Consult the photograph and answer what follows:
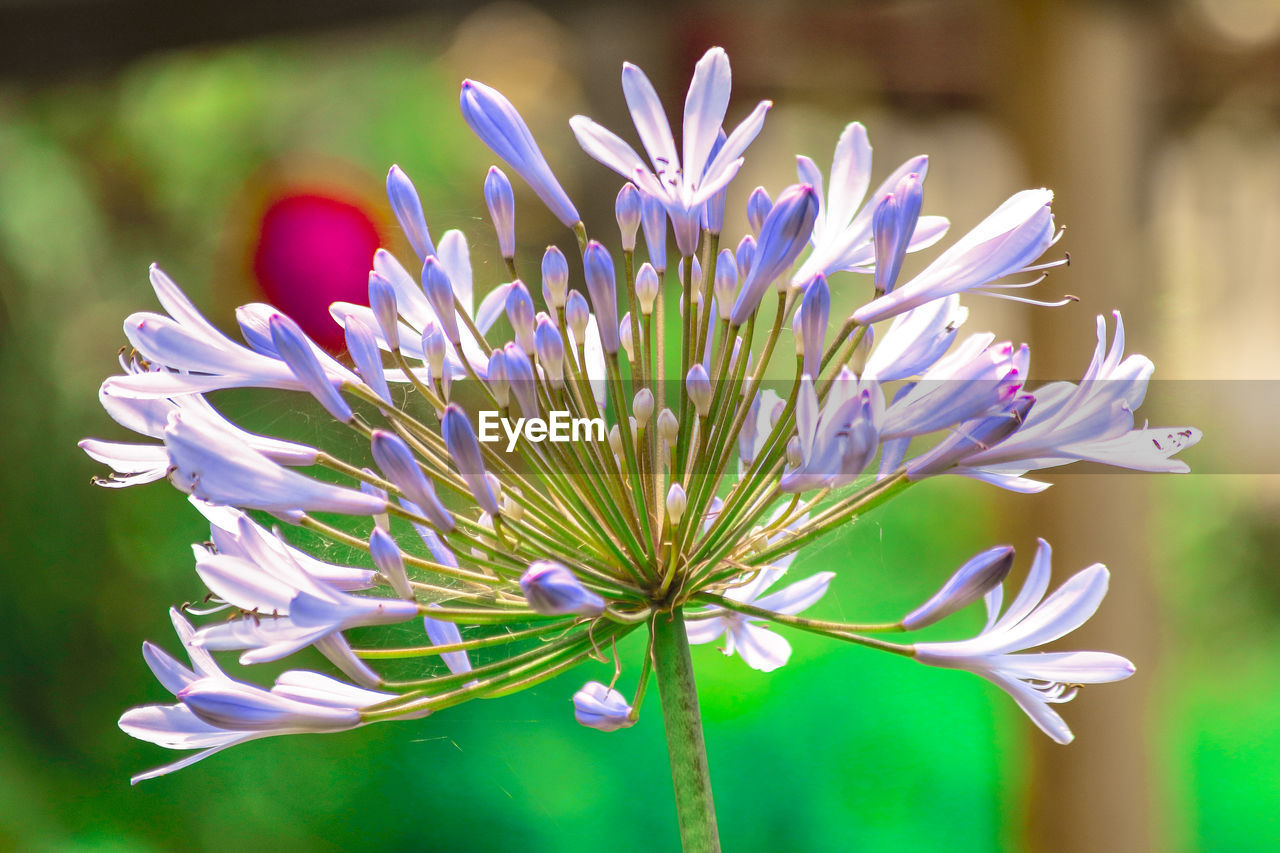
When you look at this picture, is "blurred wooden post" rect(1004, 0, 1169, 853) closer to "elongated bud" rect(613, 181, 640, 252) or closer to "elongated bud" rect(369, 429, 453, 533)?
"elongated bud" rect(613, 181, 640, 252)

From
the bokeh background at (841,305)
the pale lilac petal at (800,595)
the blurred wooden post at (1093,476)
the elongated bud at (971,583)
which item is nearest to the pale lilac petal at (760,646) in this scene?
the pale lilac petal at (800,595)

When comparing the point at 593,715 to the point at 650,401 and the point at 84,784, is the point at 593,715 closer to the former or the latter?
the point at 650,401

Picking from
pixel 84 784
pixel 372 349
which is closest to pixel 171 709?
pixel 372 349

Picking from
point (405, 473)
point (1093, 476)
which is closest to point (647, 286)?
point (405, 473)

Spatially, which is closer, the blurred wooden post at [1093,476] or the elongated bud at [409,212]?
the elongated bud at [409,212]

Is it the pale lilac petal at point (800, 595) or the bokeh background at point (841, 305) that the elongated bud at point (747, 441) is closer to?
the pale lilac petal at point (800, 595)
